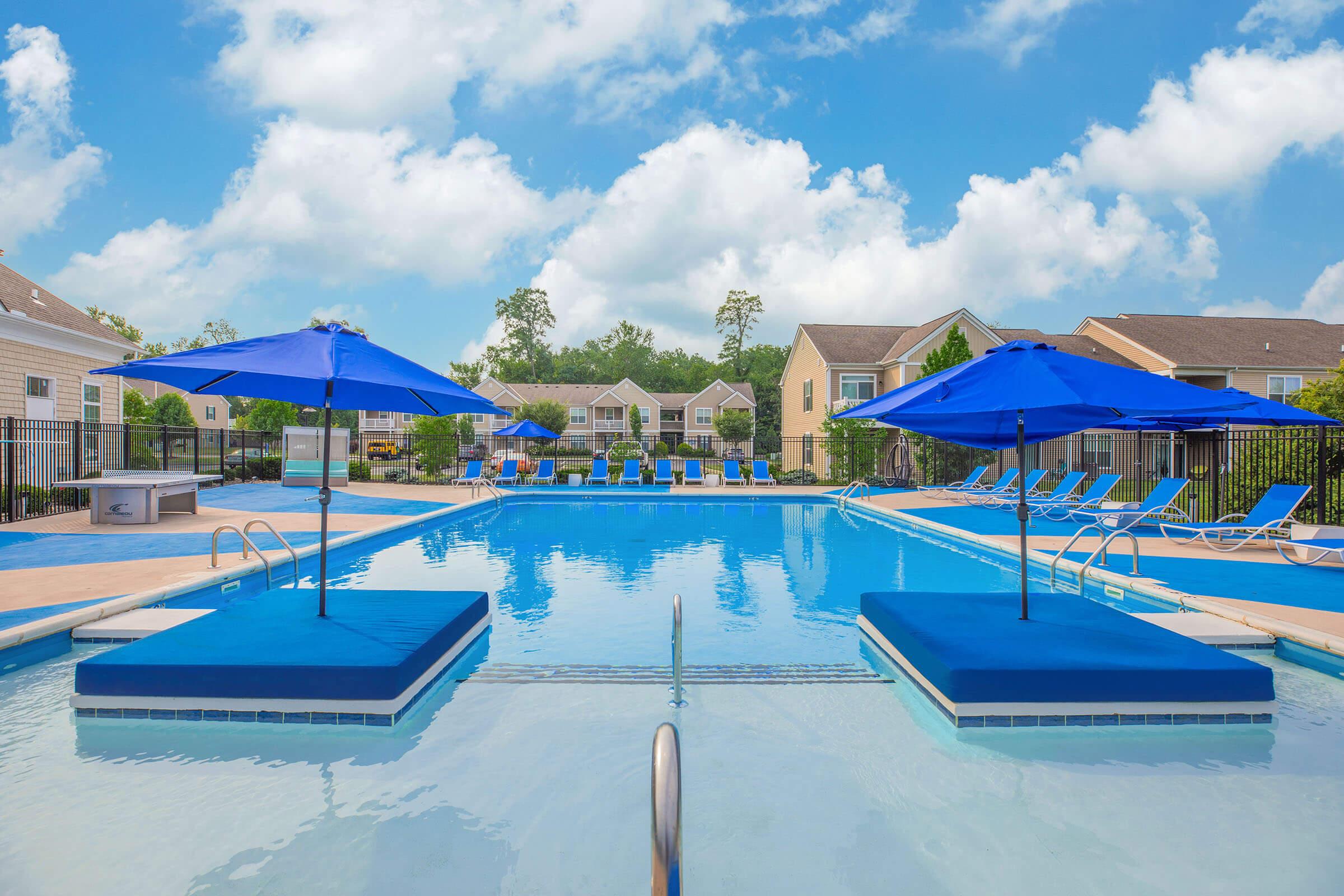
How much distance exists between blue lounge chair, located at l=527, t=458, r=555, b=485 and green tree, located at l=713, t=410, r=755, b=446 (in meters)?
24.6

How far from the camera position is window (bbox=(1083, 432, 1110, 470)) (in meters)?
23.1

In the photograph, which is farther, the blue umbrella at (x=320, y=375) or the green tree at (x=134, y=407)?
the green tree at (x=134, y=407)

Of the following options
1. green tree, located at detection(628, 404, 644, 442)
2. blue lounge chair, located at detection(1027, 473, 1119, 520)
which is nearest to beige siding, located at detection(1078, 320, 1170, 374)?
blue lounge chair, located at detection(1027, 473, 1119, 520)

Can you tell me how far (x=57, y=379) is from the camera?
55.1 feet

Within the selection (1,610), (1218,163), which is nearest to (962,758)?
(1,610)

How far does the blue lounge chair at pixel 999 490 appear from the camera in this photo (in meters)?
15.5

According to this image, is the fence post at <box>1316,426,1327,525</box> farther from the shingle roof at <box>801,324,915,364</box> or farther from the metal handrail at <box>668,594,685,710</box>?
the shingle roof at <box>801,324,915,364</box>

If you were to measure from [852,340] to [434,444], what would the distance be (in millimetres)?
17961

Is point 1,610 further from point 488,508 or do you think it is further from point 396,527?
point 488,508

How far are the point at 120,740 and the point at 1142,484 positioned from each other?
26.0m

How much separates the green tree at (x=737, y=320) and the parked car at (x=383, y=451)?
103 feet

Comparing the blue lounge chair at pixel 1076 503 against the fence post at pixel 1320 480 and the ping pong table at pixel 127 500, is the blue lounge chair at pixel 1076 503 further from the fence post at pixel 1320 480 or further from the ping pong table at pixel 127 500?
the ping pong table at pixel 127 500

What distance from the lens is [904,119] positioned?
20594mm

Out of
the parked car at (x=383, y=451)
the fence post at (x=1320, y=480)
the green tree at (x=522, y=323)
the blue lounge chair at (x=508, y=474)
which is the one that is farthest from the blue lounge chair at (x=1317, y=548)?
the green tree at (x=522, y=323)
